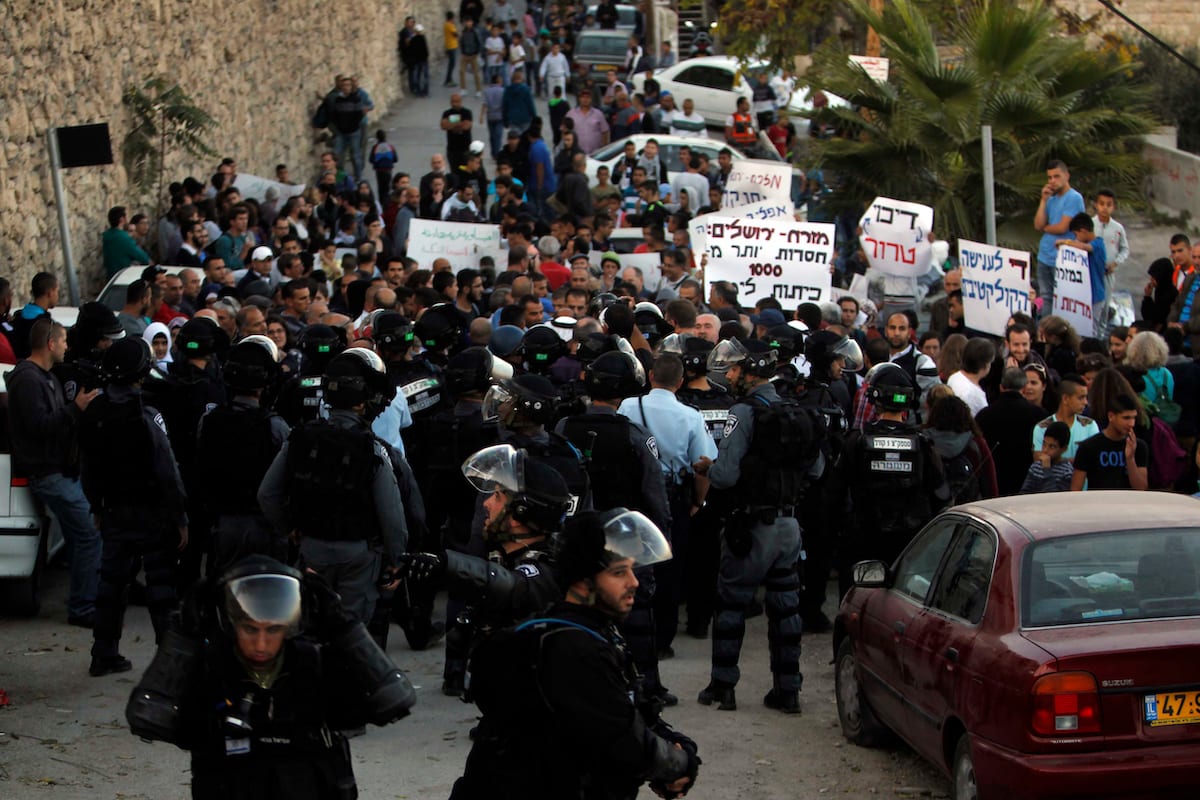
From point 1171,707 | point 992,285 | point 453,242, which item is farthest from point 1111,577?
point 453,242

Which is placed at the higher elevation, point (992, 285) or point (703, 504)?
point (992, 285)

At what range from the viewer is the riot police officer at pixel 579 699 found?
434 cm

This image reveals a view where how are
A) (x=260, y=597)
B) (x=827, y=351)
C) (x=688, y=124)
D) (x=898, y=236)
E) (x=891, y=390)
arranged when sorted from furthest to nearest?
1. (x=688, y=124)
2. (x=898, y=236)
3. (x=827, y=351)
4. (x=891, y=390)
5. (x=260, y=597)

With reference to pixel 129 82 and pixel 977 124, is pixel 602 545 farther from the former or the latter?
pixel 129 82

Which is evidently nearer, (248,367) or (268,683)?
(268,683)

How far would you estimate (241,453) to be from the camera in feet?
27.5

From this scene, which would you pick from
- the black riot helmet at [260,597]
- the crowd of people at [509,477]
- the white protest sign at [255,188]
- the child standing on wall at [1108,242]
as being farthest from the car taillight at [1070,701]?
the white protest sign at [255,188]

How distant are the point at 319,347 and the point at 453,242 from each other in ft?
25.7

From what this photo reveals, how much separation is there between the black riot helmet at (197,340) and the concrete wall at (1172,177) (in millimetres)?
19801

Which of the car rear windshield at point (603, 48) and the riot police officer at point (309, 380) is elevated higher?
the car rear windshield at point (603, 48)

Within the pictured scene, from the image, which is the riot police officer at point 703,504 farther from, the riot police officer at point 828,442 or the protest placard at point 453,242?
the protest placard at point 453,242

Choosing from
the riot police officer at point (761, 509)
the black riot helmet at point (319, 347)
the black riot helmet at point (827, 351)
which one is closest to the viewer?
the riot police officer at point (761, 509)

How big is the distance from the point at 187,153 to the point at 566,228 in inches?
216

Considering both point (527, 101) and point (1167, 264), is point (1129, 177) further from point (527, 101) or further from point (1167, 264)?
point (527, 101)
